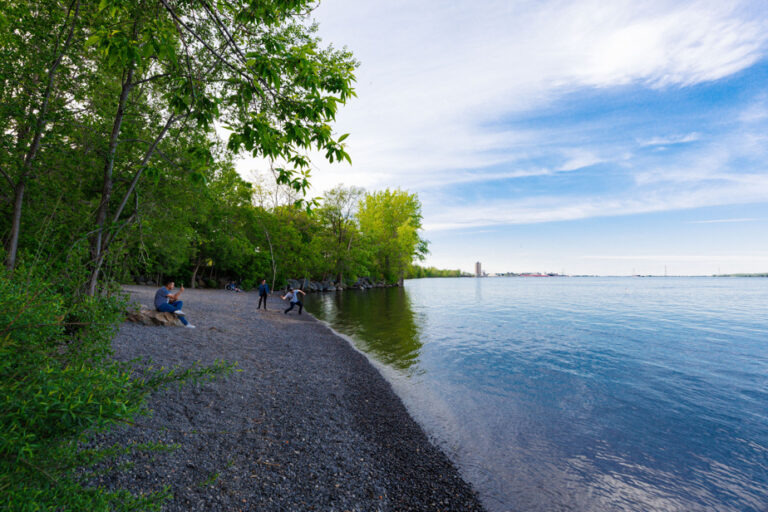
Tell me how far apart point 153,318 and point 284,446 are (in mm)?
10456

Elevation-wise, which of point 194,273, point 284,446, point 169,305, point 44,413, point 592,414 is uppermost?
point 194,273

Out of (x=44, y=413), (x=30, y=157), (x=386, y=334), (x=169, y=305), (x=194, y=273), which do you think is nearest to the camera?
(x=44, y=413)

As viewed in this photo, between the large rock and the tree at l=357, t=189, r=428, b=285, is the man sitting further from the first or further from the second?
the tree at l=357, t=189, r=428, b=285

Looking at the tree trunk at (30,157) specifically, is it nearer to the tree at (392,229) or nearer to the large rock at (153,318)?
the large rock at (153,318)

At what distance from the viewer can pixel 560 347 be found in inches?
635

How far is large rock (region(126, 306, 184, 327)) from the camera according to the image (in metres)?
12.5

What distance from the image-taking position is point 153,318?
1284 cm

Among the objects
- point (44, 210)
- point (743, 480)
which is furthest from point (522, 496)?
point (44, 210)

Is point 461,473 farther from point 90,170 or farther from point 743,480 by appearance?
point 90,170

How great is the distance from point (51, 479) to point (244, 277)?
51.5 meters

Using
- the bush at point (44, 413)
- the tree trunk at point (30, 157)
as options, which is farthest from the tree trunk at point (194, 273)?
the bush at point (44, 413)

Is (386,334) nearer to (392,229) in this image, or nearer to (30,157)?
(30,157)

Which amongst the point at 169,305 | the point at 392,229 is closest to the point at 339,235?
the point at 392,229

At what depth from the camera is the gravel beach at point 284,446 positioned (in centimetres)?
426
